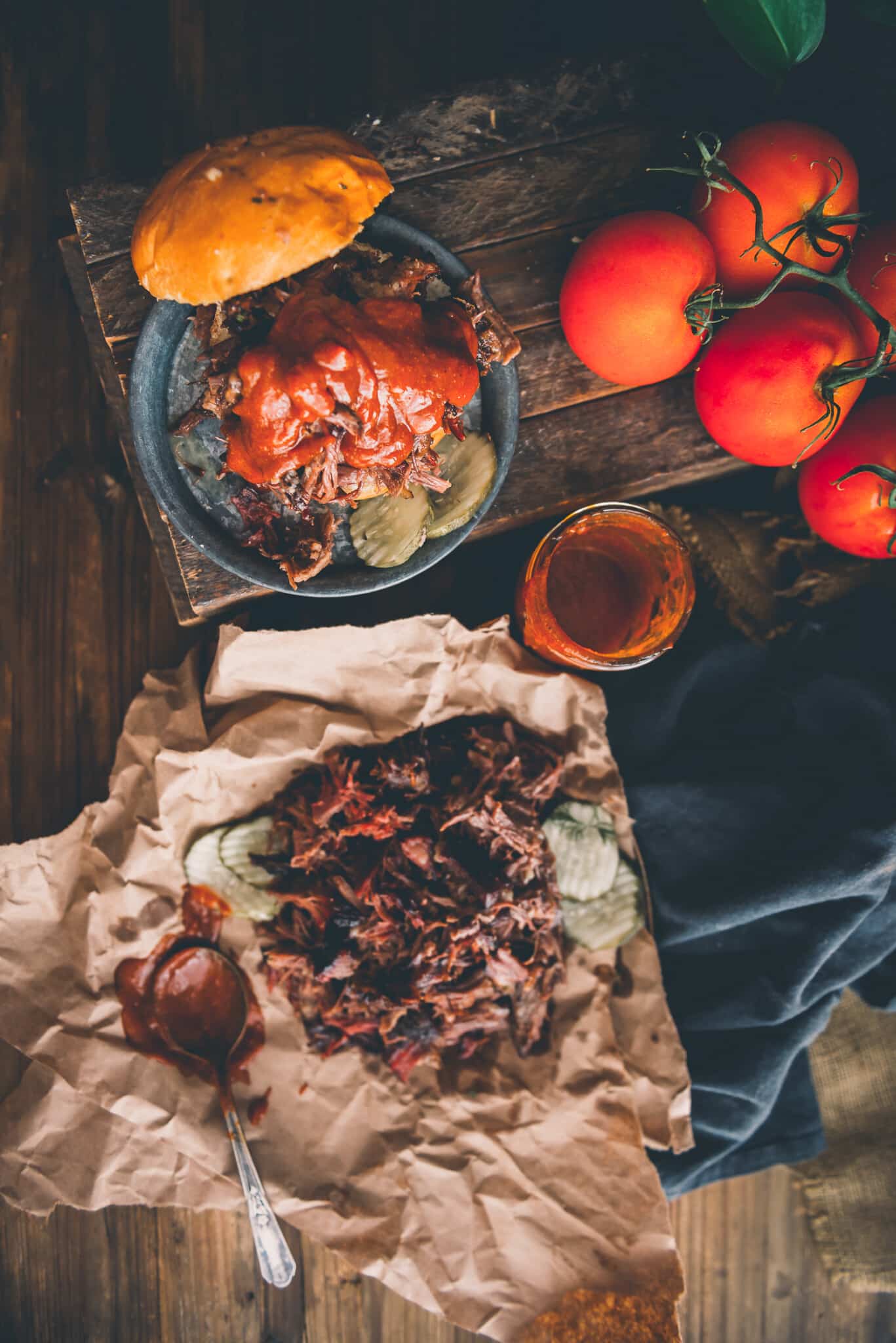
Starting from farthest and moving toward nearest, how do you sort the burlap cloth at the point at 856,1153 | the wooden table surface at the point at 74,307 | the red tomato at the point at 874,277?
the burlap cloth at the point at 856,1153, the wooden table surface at the point at 74,307, the red tomato at the point at 874,277

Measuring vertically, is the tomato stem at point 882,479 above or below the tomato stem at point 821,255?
below

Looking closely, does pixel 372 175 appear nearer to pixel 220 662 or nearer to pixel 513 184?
pixel 513 184

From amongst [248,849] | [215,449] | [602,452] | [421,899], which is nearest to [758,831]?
[421,899]

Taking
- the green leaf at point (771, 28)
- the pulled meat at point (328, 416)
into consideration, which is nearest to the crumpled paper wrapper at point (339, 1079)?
the pulled meat at point (328, 416)

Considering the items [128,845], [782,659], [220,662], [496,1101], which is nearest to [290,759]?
[220,662]

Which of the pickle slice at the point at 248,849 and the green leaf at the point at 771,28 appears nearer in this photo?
the green leaf at the point at 771,28

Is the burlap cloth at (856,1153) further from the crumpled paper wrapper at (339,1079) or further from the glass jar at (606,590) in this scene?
the glass jar at (606,590)

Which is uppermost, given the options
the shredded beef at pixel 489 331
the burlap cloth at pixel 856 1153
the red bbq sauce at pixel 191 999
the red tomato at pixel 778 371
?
the shredded beef at pixel 489 331

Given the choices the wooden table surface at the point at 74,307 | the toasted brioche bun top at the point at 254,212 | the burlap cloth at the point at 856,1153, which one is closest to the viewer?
the toasted brioche bun top at the point at 254,212
